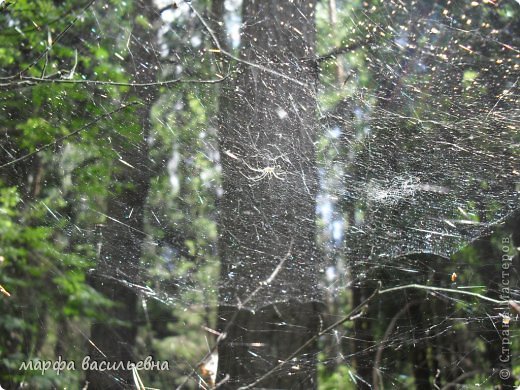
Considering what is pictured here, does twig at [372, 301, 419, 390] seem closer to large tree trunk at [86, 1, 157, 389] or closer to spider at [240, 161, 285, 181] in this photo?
spider at [240, 161, 285, 181]

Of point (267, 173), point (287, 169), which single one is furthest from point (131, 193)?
point (287, 169)

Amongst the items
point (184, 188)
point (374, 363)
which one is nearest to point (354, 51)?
point (184, 188)

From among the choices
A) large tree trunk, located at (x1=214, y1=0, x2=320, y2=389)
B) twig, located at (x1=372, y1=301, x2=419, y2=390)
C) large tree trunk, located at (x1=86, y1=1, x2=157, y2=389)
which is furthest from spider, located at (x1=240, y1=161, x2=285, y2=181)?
twig, located at (x1=372, y1=301, x2=419, y2=390)

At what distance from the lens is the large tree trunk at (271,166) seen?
248cm

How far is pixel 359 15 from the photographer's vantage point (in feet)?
7.75

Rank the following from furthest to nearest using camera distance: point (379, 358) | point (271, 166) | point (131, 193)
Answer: point (379, 358) → point (131, 193) → point (271, 166)

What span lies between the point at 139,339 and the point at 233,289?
A: 1784mm

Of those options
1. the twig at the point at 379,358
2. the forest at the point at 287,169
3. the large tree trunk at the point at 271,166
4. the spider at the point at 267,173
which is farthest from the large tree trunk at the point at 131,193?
the twig at the point at 379,358

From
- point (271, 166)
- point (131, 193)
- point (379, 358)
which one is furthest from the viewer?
point (379, 358)

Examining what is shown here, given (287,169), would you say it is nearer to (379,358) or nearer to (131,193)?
(131,193)

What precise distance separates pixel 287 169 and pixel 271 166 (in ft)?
0.31

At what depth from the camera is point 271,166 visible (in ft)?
8.22

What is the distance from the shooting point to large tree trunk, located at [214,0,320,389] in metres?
2.48

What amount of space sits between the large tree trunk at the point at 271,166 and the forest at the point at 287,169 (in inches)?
0.4
